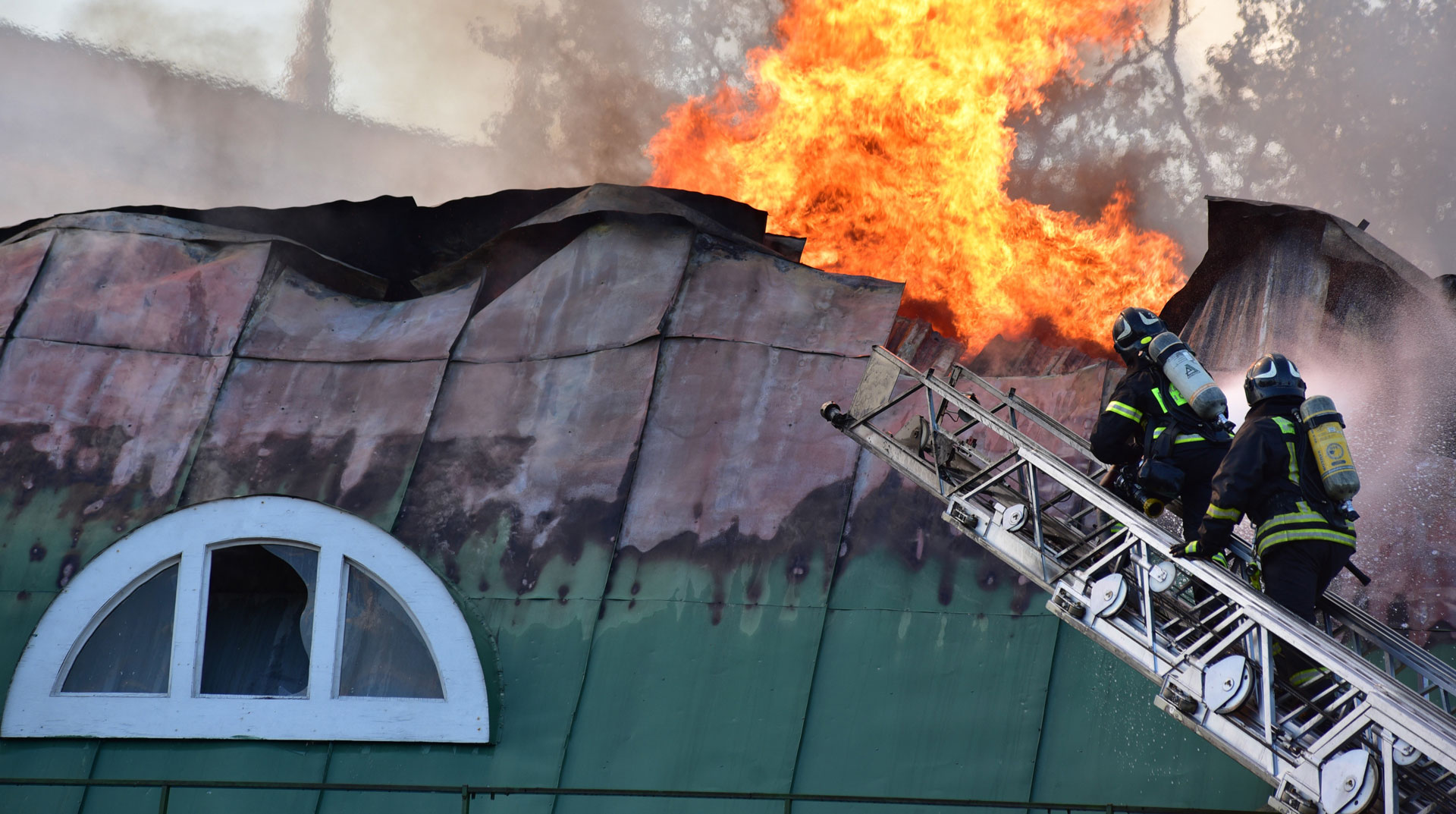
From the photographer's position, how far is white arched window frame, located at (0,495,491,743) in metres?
8.89

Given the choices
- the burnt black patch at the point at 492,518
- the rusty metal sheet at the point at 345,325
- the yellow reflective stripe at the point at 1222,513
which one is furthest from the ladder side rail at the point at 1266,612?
the rusty metal sheet at the point at 345,325

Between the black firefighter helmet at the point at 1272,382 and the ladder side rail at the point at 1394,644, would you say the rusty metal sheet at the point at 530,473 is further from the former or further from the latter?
the ladder side rail at the point at 1394,644

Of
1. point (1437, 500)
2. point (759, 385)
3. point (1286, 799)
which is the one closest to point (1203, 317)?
point (1437, 500)

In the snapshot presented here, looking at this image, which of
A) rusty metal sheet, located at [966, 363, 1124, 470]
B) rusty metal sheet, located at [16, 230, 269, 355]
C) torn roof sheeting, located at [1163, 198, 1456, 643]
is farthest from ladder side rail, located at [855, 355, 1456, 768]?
rusty metal sheet, located at [16, 230, 269, 355]

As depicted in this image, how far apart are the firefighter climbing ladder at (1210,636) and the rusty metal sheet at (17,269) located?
937 cm

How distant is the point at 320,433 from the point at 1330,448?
8.75m

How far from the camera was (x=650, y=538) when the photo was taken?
9570mm

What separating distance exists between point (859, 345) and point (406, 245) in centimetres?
633

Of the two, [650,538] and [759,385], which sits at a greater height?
[759,385]

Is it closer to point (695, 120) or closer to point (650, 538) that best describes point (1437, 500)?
point (650, 538)

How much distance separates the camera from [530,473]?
1010cm

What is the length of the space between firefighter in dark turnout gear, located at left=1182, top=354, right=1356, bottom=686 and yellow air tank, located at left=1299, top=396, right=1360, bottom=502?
0.20 feet

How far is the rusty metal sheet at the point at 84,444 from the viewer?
32.8 feet

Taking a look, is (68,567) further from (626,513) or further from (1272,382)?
(1272,382)
